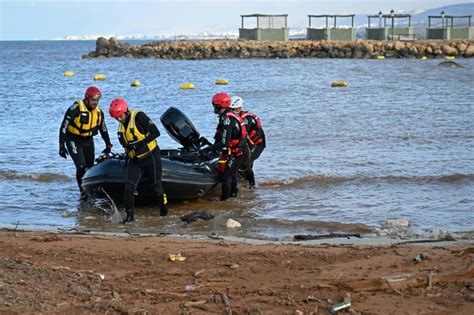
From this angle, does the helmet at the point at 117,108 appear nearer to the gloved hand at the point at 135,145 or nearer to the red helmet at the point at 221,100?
the gloved hand at the point at 135,145

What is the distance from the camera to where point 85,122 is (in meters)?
10.6

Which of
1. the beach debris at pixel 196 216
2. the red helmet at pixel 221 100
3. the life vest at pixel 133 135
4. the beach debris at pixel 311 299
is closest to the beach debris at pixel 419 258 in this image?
the beach debris at pixel 311 299

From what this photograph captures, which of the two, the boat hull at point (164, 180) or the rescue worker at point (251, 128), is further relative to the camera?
the rescue worker at point (251, 128)

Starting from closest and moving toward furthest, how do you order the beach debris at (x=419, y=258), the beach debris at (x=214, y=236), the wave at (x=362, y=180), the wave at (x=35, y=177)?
the beach debris at (x=419, y=258) < the beach debris at (x=214, y=236) < the wave at (x=362, y=180) < the wave at (x=35, y=177)

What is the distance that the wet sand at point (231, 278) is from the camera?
5570 millimetres

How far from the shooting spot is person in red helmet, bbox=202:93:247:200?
10.5 meters

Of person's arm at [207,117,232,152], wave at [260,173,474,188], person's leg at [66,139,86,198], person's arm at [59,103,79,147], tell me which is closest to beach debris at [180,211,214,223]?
person's arm at [207,117,232,152]

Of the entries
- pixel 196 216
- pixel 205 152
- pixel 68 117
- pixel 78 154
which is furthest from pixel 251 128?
pixel 68 117

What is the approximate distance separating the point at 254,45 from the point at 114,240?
54686 millimetres

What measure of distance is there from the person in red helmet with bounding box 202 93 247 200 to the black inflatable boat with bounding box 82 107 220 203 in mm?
195

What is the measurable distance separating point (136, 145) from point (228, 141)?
1607mm

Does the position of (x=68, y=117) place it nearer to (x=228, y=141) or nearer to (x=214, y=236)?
(x=228, y=141)

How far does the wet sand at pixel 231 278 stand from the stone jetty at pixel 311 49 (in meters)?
50.2

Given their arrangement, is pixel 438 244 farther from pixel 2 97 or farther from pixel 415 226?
pixel 2 97
